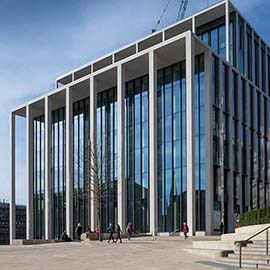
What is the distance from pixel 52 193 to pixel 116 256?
38.7 m

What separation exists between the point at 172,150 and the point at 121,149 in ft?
17.5

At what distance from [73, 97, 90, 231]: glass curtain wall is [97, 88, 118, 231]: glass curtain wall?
60.6 inches

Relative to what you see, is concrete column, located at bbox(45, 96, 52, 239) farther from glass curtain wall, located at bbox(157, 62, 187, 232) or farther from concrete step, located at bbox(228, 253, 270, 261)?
concrete step, located at bbox(228, 253, 270, 261)

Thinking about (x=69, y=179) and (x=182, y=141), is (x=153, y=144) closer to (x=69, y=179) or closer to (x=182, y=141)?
(x=182, y=141)

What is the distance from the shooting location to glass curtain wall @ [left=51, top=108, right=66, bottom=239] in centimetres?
5716

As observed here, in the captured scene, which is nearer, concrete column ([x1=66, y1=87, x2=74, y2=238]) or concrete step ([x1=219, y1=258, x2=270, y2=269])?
concrete step ([x1=219, y1=258, x2=270, y2=269])

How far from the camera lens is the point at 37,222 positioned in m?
61.0

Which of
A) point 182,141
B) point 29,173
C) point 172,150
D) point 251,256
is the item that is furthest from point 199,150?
point 29,173

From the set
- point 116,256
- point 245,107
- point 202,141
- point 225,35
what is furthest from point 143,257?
point 225,35

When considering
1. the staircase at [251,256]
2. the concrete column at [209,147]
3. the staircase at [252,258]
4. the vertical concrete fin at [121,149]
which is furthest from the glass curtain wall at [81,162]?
the staircase at [252,258]

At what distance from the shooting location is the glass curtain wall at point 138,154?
46562mm

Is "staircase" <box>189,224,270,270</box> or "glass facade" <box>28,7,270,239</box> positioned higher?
"glass facade" <box>28,7,270,239</box>

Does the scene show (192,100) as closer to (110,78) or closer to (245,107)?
(245,107)

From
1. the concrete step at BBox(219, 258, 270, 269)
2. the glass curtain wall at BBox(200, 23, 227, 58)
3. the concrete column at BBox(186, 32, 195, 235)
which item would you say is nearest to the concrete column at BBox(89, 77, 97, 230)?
the concrete column at BBox(186, 32, 195, 235)
